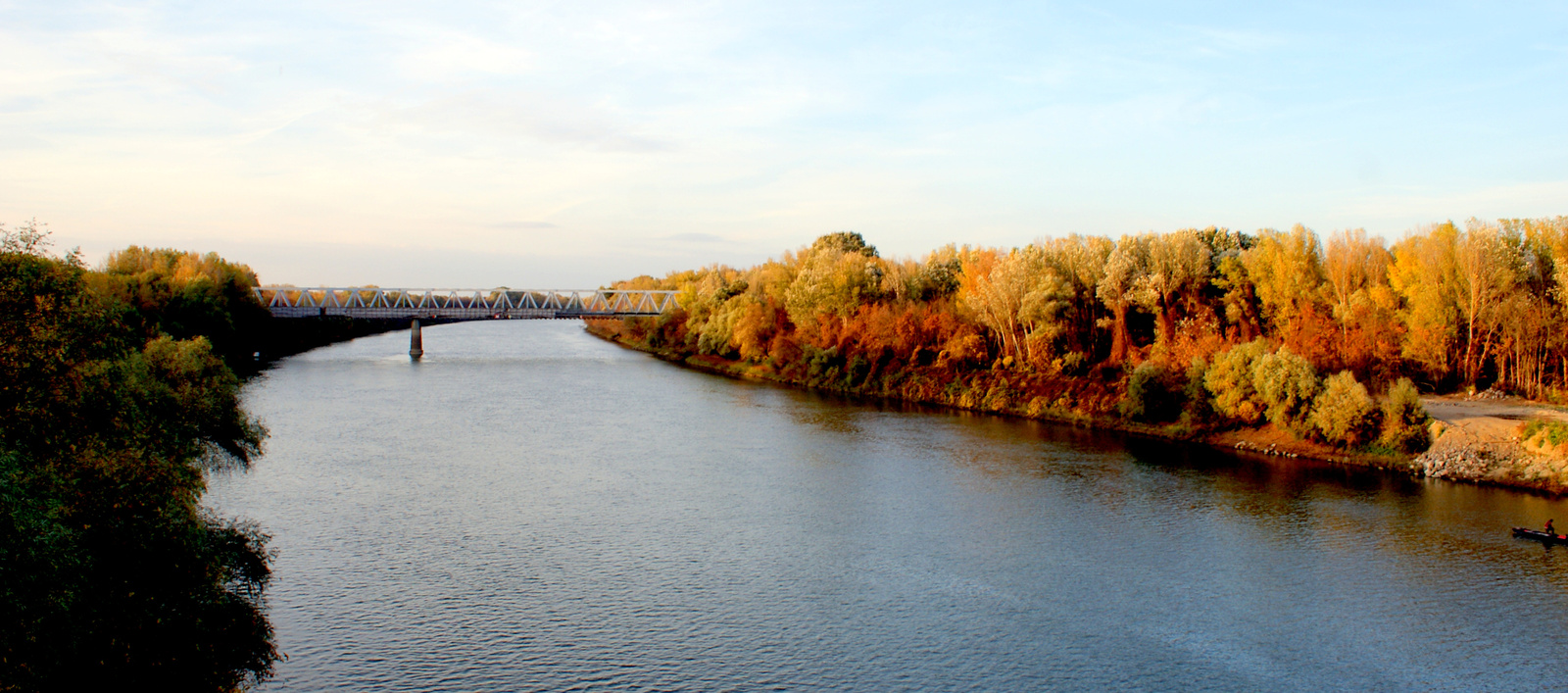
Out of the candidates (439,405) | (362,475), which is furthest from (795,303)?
A: (362,475)

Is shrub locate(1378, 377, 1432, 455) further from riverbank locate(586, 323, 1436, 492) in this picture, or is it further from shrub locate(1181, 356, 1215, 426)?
shrub locate(1181, 356, 1215, 426)

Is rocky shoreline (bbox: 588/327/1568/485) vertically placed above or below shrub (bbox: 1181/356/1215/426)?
below

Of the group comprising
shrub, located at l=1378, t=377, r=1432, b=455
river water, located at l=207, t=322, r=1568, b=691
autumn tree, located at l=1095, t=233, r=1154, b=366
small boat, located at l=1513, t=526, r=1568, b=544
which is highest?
autumn tree, located at l=1095, t=233, r=1154, b=366

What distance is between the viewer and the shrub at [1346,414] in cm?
4012

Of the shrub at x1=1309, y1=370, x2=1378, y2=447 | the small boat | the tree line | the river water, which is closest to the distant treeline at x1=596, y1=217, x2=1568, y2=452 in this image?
the shrub at x1=1309, y1=370, x2=1378, y2=447

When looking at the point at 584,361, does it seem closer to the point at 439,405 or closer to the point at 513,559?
the point at 439,405

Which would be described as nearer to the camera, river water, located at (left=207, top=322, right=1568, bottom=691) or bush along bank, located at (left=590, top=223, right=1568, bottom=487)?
river water, located at (left=207, top=322, right=1568, bottom=691)

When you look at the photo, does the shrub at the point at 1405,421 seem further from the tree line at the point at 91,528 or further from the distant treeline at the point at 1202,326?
the tree line at the point at 91,528

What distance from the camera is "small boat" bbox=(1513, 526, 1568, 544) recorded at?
90.6ft

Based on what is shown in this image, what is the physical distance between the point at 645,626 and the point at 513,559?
620cm

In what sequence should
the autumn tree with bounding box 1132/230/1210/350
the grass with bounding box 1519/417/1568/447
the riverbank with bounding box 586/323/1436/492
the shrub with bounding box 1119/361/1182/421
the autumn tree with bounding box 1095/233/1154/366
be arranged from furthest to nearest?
1. the autumn tree with bounding box 1095/233/1154/366
2. the autumn tree with bounding box 1132/230/1210/350
3. the shrub with bounding box 1119/361/1182/421
4. the riverbank with bounding box 586/323/1436/492
5. the grass with bounding box 1519/417/1568/447

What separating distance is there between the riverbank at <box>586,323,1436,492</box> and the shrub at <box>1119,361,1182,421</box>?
69cm

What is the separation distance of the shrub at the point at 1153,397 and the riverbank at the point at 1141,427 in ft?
2.25

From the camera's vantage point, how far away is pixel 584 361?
9262 centimetres
